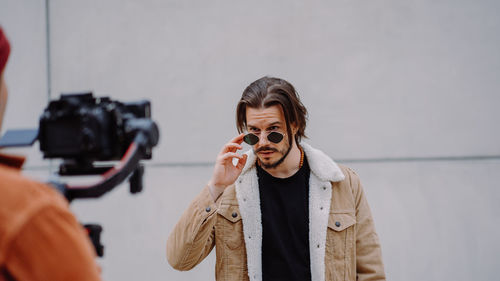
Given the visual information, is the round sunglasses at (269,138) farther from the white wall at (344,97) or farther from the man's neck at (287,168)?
the white wall at (344,97)

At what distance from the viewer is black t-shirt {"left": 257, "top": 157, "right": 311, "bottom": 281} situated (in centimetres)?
176

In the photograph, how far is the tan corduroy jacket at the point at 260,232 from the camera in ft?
5.74

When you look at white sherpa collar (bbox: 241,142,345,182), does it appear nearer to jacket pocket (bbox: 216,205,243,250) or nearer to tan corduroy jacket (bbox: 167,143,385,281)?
tan corduroy jacket (bbox: 167,143,385,281)

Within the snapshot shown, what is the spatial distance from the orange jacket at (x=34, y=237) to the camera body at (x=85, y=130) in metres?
0.36

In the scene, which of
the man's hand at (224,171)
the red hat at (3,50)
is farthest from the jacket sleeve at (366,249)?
the red hat at (3,50)

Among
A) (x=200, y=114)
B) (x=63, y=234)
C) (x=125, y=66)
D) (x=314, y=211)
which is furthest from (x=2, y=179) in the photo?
(x=125, y=66)

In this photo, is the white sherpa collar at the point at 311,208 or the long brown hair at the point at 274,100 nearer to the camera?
the white sherpa collar at the point at 311,208

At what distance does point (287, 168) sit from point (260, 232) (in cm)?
36

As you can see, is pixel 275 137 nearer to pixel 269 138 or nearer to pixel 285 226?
pixel 269 138

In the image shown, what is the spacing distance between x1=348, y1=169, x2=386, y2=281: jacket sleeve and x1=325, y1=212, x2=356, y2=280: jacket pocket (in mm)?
35

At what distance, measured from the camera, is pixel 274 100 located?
6.39ft

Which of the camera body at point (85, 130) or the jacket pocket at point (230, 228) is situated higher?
the camera body at point (85, 130)

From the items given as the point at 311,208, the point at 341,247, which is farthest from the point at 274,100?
the point at 341,247

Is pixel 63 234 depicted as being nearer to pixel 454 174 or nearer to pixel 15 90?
pixel 454 174
